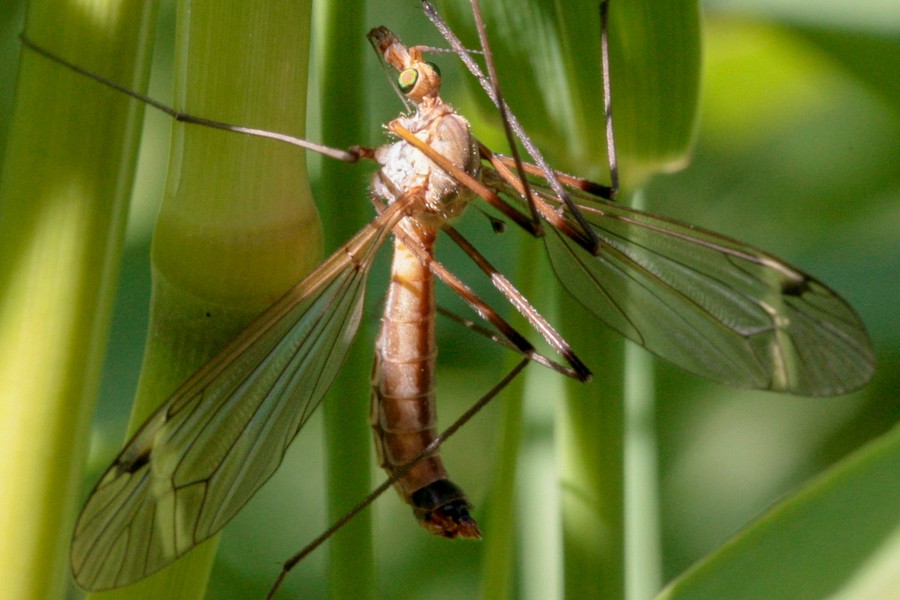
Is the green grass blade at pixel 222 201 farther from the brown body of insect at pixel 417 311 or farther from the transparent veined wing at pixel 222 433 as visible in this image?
the brown body of insect at pixel 417 311

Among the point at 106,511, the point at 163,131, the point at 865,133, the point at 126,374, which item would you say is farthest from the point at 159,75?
the point at 865,133

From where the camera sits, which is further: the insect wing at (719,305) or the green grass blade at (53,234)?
the insect wing at (719,305)

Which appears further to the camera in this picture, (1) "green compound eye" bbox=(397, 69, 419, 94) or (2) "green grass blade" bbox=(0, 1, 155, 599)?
(1) "green compound eye" bbox=(397, 69, 419, 94)

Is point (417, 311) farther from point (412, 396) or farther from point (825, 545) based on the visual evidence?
point (825, 545)

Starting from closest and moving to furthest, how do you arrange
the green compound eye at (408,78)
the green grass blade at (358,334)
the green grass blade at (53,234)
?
the green grass blade at (53,234)
the green grass blade at (358,334)
the green compound eye at (408,78)

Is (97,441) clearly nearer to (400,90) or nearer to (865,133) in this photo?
(400,90)

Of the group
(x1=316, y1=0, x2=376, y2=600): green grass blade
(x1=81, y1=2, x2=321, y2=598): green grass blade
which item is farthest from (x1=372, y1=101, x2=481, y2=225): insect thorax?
(x1=81, y1=2, x2=321, y2=598): green grass blade

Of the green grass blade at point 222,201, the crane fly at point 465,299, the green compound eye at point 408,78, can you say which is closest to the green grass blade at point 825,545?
the crane fly at point 465,299

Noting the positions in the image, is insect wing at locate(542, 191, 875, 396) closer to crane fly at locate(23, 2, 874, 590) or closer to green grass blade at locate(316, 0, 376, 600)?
crane fly at locate(23, 2, 874, 590)

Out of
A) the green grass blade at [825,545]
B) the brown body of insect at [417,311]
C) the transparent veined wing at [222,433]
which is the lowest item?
the green grass blade at [825,545]
